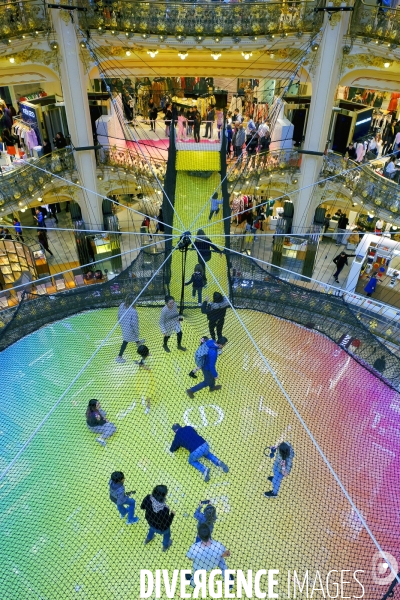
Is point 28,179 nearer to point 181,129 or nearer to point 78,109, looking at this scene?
point 78,109

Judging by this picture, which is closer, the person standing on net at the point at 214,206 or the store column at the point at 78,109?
the person standing on net at the point at 214,206

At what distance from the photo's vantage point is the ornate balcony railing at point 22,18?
10070 millimetres

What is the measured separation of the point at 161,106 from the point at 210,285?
414 inches

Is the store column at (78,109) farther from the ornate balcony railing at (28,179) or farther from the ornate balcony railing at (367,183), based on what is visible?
the ornate balcony railing at (367,183)

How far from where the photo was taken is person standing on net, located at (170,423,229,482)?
4977 mm

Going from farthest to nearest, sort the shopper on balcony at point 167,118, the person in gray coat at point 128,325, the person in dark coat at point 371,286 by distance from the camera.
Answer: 1. the shopper on balcony at point 167,118
2. the person in dark coat at point 371,286
3. the person in gray coat at point 128,325

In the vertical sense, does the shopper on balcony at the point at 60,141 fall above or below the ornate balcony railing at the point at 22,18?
below

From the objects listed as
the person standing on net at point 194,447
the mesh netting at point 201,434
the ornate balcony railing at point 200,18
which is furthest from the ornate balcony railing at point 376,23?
the person standing on net at point 194,447

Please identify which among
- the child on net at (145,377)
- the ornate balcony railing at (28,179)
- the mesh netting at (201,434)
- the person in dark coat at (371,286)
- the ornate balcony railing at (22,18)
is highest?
the ornate balcony railing at (22,18)

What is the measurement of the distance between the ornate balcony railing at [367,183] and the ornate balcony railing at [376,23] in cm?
281

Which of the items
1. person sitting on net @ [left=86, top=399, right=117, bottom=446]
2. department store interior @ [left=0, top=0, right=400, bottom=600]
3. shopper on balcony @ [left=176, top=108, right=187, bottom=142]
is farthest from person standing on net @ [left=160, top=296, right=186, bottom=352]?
shopper on balcony @ [left=176, top=108, right=187, bottom=142]

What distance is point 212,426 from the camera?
5.48 m

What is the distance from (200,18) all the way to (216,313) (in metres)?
8.45

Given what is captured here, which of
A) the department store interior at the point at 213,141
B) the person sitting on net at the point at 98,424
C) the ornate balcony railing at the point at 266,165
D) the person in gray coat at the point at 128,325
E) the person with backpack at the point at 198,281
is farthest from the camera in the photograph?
the ornate balcony railing at the point at 266,165
